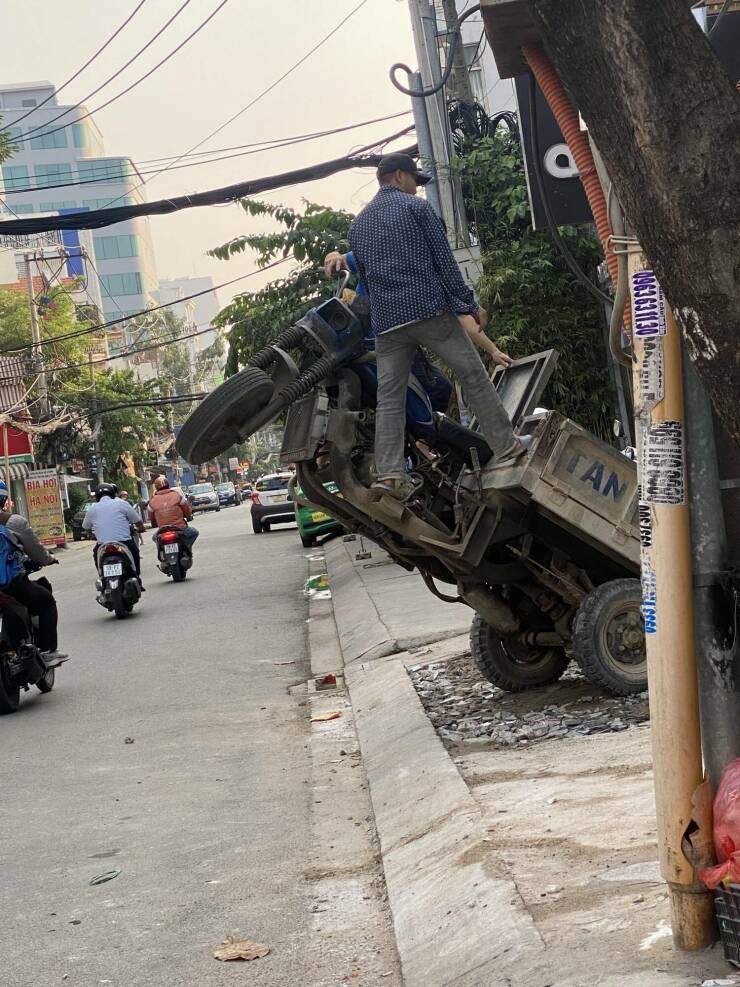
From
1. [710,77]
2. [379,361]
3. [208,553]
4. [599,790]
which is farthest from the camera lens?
[208,553]

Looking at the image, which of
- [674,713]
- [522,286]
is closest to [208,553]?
[522,286]

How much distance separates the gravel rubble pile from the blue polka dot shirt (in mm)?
2370

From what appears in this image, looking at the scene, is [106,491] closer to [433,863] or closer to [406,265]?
[406,265]

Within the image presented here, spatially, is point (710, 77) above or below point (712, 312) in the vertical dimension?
above

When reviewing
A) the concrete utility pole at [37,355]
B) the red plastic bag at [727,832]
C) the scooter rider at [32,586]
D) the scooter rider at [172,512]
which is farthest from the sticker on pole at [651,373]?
the concrete utility pole at [37,355]

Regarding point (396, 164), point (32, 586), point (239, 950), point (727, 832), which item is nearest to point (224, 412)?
point (396, 164)

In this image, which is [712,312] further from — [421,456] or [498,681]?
[498,681]

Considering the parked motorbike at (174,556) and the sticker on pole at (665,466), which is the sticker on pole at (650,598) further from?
the parked motorbike at (174,556)

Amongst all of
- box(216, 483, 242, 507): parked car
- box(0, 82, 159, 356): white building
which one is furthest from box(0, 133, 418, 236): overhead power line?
box(0, 82, 159, 356): white building

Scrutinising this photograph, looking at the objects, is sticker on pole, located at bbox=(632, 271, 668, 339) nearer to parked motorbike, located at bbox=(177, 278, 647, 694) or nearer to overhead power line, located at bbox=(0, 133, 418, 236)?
parked motorbike, located at bbox=(177, 278, 647, 694)

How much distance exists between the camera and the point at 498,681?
8.20 meters

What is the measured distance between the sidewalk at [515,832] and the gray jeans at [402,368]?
5.38 feet

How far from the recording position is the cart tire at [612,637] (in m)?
7.36

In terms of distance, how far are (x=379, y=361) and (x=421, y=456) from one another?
2.16ft
